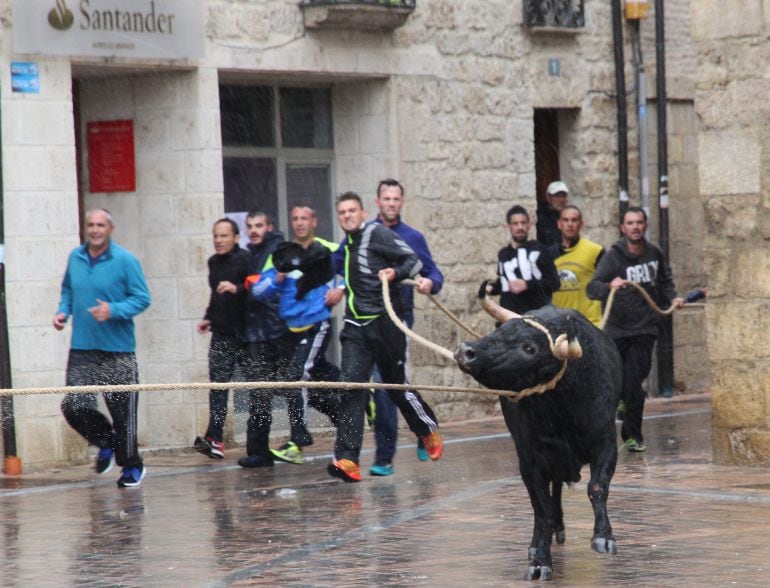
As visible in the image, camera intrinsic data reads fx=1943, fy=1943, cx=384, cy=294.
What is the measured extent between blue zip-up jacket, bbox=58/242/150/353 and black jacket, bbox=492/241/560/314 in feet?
10.0

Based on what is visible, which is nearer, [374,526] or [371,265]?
[374,526]

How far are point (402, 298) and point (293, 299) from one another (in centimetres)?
107

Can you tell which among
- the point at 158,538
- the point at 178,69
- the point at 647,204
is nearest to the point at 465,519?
the point at 158,538

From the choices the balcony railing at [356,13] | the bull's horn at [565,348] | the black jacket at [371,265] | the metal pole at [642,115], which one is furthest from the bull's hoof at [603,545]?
the metal pole at [642,115]

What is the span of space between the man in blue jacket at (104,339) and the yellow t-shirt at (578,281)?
3.69m

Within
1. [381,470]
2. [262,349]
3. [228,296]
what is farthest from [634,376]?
[228,296]

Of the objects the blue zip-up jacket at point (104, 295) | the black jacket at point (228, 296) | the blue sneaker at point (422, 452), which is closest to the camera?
the blue zip-up jacket at point (104, 295)

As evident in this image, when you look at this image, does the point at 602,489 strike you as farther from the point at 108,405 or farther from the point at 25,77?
the point at 25,77

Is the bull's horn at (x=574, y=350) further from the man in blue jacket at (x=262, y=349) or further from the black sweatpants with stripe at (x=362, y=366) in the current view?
the man in blue jacket at (x=262, y=349)

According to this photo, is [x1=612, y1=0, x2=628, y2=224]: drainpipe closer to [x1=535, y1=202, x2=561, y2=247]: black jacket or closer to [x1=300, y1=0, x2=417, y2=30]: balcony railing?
[x1=535, y1=202, x2=561, y2=247]: black jacket

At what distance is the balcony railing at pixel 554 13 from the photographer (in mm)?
17797

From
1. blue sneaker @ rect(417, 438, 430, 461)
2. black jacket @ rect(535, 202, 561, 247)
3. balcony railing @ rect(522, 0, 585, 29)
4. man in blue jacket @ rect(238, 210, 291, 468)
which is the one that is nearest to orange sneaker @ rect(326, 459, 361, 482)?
blue sneaker @ rect(417, 438, 430, 461)

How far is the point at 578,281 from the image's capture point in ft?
48.7

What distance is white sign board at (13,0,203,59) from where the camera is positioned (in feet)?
45.2
